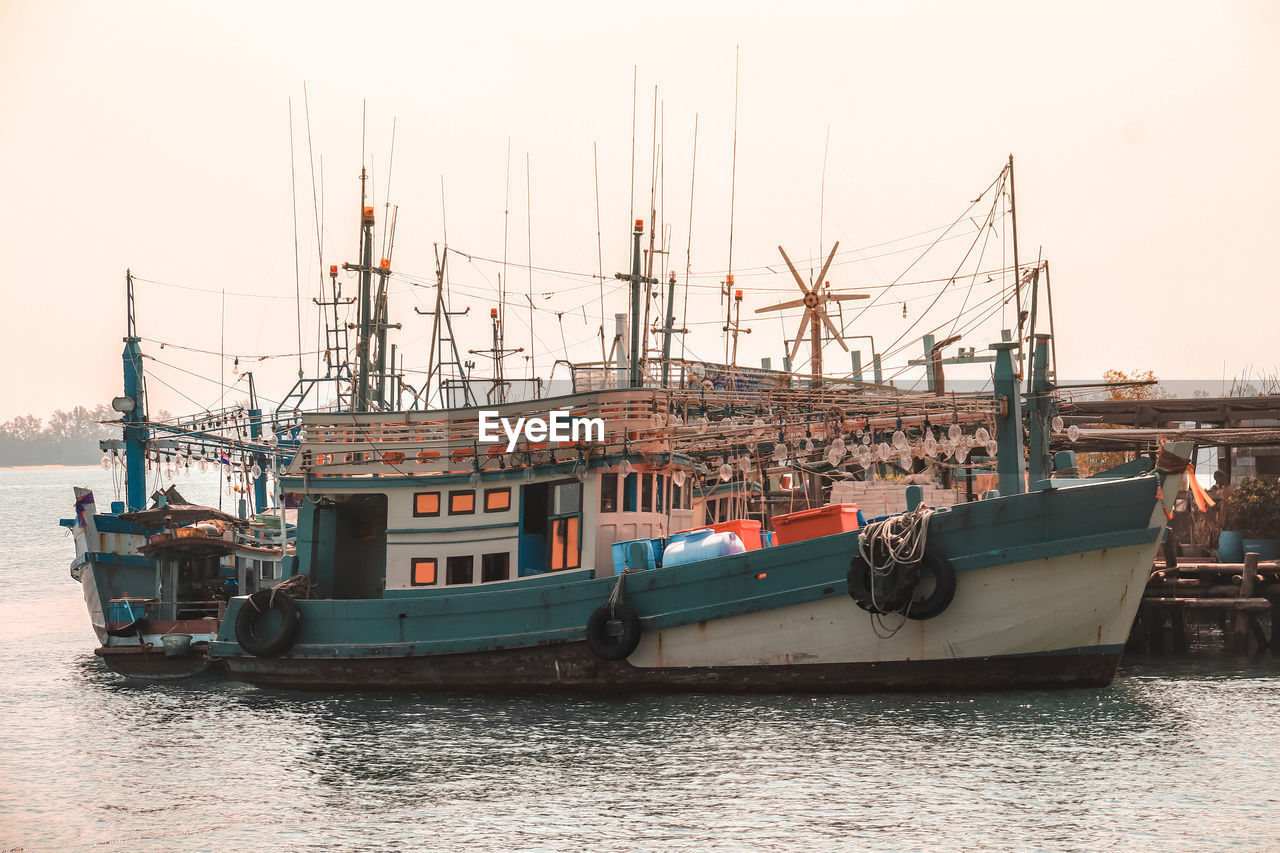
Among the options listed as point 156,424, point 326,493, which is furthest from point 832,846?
point 156,424

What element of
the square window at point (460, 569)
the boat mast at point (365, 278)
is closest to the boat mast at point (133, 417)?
the boat mast at point (365, 278)

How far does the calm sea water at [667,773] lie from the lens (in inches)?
589

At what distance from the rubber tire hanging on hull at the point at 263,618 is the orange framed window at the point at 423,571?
2335 millimetres

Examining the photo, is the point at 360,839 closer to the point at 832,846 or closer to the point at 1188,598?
the point at 832,846

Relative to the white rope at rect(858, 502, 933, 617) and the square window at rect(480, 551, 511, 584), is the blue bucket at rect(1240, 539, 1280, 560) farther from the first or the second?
the square window at rect(480, 551, 511, 584)

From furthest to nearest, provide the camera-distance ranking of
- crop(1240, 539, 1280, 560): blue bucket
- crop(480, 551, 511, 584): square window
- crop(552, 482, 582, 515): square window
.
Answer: crop(1240, 539, 1280, 560): blue bucket
crop(480, 551, 511, 584): square window
crop(552, 482, 582, 515): square window

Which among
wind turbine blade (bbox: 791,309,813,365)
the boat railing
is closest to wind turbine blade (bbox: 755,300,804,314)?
wind turbine blade (bbox: 791,309,813,365)

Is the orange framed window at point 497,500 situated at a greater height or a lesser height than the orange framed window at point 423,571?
greater

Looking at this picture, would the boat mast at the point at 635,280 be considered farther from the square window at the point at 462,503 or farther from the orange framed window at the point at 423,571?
the orange framed window at the point at 423,571

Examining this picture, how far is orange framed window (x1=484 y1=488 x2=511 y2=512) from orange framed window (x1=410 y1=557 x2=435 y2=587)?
4.56 ft

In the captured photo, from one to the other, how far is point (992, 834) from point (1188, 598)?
15.9 meters

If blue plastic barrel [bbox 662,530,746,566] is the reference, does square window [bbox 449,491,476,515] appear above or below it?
above

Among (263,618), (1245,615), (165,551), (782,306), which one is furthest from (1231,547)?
(165,551)

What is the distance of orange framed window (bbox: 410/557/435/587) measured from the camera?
23.5 metres
